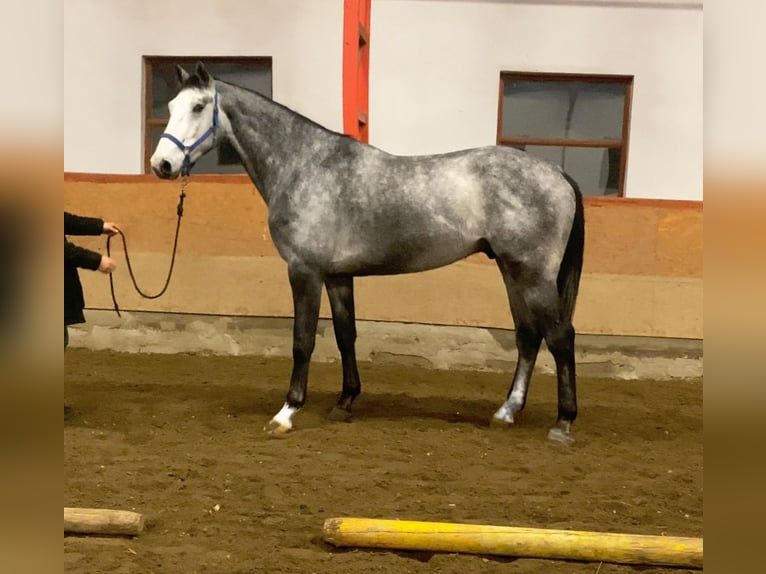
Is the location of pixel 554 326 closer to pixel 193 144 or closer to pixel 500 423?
pixel 500 423

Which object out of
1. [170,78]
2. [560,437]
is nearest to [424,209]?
[560,437]

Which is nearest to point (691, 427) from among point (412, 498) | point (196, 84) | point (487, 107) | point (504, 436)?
point (504, 436)

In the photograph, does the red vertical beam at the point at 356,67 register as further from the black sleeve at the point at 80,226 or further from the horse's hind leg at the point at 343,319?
the black sleeve at the point at 80,226

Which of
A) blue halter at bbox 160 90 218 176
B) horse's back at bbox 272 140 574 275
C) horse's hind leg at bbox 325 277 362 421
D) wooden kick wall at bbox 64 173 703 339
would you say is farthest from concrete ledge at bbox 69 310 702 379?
blue halter at bbox 160 90 218 176

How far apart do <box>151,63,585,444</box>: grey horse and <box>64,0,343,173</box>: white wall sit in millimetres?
1251

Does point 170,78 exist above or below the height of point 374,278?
above

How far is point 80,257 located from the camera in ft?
6.75

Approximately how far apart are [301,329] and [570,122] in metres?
2.15

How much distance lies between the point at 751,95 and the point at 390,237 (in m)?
1.96

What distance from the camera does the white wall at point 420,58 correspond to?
352cm

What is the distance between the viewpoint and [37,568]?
20.6 inches

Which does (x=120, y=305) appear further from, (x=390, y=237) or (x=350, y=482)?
(x=350, y=482)

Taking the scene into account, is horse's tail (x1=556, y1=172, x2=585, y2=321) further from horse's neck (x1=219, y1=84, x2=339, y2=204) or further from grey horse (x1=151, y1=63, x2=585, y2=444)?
horse's neck (x1=219, y1=84, x2=339, y2=204)

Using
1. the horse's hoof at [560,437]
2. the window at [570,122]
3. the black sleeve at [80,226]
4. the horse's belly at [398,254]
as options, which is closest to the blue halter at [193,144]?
Answer: the black sleeve at [80,226]
